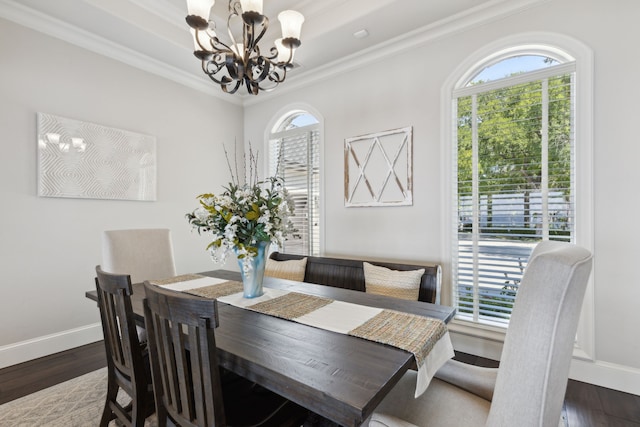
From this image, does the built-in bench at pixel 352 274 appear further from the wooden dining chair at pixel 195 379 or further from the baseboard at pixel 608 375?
the wooden dining chair at pixel 195 379

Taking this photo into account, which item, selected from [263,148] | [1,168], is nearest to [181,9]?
[263,148]

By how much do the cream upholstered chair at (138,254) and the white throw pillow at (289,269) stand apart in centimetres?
94

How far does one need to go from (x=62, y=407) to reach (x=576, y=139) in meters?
3.96

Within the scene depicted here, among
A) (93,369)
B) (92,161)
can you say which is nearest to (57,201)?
(92,161)

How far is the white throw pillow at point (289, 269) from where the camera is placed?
3.05 metres

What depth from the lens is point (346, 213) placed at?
342 centimetres

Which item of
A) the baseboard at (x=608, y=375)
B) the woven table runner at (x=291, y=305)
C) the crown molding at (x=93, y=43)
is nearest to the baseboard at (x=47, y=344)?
the woven table runner at (x=291, y=305)

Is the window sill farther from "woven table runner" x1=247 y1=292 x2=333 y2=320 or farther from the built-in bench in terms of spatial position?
"woven table runner" x1=247 y1=292 x2=333 y2=320

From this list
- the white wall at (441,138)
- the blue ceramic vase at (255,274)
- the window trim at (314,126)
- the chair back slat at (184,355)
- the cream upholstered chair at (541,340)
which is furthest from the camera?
the window trim at (314,126)

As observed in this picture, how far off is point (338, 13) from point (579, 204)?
2511mm

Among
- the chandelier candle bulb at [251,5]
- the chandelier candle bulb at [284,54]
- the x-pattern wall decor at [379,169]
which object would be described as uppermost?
the chandelier candle bulb at [251,5]

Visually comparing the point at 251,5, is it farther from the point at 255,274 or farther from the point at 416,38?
the point at 416,38

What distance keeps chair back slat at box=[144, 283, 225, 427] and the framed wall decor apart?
2391mm

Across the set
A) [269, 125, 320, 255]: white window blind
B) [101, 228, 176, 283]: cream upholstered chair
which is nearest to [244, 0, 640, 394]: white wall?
[269, 125, 320, 255]: white window blind
